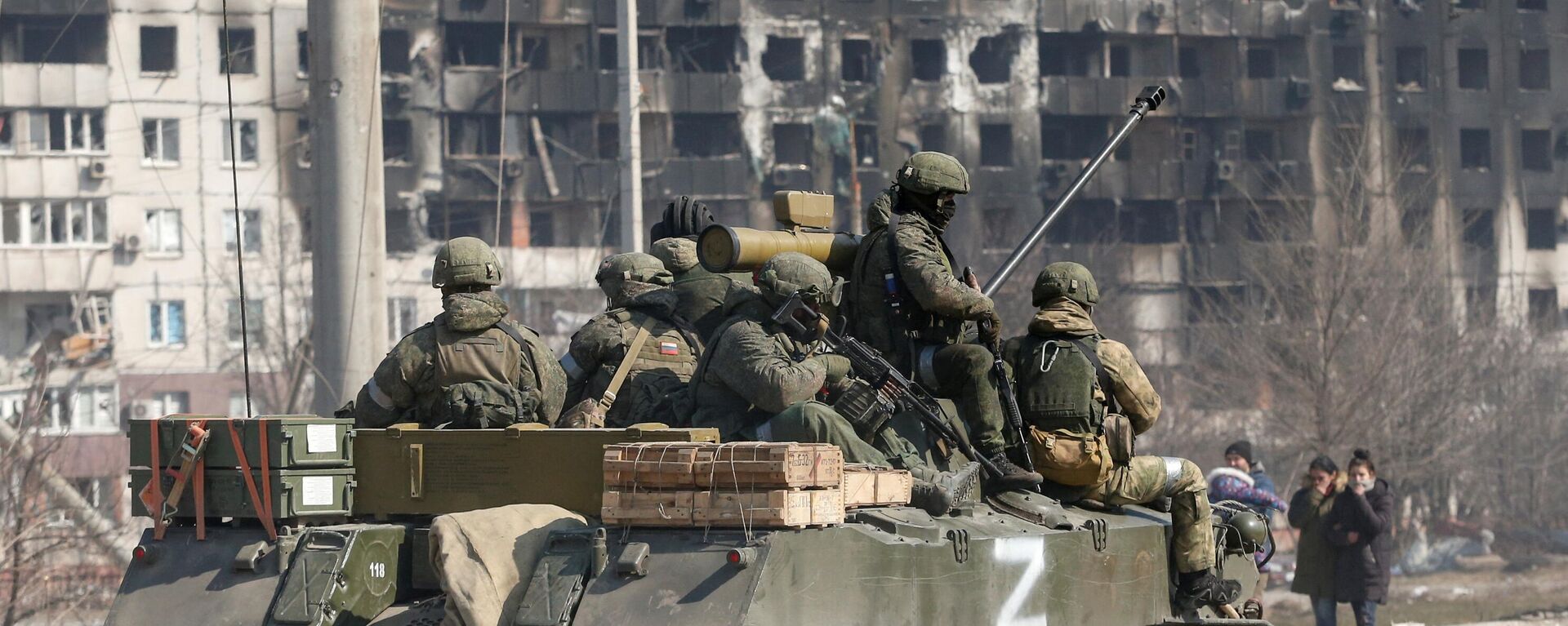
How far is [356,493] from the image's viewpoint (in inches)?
380

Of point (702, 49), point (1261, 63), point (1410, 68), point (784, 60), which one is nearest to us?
point (1410, 68)

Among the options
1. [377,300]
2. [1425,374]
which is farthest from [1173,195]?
[377,300]

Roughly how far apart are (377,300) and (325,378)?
901mm

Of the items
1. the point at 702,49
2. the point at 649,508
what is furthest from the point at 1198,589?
the point at 702,49

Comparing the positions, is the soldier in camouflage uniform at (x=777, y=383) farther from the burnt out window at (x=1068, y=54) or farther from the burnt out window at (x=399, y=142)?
the burnt out window at (x=1068, y=54)

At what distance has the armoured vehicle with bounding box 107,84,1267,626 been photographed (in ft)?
27.5

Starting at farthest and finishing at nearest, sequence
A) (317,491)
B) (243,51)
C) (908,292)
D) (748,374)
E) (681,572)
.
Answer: (243,51)
(908,292)
(748,374)
(317,491)
(681,572)

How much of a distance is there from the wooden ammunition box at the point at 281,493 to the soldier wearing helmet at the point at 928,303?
9.83ft

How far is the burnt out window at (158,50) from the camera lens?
53.0 metres

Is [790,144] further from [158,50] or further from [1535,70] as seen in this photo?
[1535,70]

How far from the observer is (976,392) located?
10.7 metres

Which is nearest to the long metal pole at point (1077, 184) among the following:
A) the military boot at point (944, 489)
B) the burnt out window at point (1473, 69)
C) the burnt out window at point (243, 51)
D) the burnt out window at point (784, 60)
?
the military boot at point (944, 489)

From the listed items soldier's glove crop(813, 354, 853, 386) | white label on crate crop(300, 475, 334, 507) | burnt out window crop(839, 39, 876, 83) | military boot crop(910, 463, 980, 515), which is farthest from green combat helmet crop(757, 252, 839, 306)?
burnt out window crop(839, 39, 876, 83)

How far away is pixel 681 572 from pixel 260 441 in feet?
7.09
